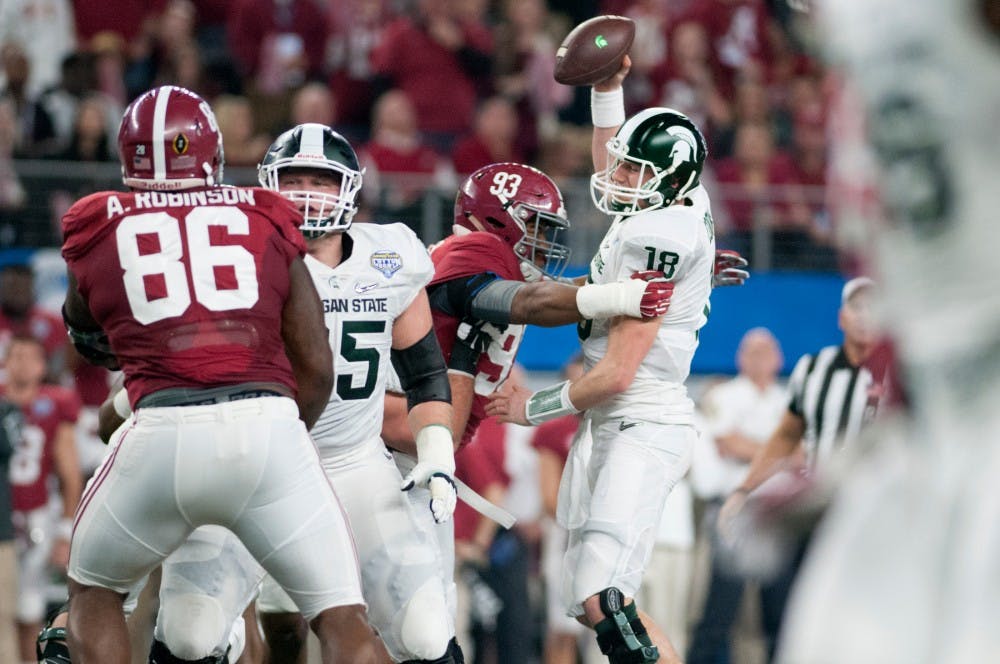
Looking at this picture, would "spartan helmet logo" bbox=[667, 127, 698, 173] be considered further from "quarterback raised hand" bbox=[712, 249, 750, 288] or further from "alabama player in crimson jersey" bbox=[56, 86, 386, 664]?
"alabama player in crimson jersey" bbox=[56, 86, 386, 664]

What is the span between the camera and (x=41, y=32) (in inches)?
397

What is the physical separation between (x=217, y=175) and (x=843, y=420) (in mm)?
3180

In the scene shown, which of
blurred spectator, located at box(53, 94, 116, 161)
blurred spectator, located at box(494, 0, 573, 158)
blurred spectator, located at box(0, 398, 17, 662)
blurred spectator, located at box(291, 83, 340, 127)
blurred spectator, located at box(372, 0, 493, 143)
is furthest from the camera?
blurred spectator, located at box(494, 0, 573, 158)

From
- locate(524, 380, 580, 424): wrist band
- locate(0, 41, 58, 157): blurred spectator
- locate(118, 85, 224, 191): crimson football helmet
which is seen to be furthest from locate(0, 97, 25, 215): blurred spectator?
locate(118, 85, 224, 191): crimson football helmet

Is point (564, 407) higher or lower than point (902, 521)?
lower

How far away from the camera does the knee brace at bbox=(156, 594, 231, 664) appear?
434cm

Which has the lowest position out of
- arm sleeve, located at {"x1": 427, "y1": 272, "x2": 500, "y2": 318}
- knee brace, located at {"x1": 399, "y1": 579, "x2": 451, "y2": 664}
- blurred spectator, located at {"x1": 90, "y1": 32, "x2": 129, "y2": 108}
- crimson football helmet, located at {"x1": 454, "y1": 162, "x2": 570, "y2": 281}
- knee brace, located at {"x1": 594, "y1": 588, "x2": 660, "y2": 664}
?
knee brace, located at {"x1": 594, "y1": 588, "x2": 660, "y2": 664}

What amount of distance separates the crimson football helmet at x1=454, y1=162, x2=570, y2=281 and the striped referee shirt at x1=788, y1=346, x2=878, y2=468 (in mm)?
1568

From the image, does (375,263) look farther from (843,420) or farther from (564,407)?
(843,420)

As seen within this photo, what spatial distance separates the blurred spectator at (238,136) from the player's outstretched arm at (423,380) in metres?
4.94

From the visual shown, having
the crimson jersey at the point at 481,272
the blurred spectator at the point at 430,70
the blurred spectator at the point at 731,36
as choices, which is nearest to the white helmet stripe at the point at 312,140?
the crimson jersey at the point at 481,272

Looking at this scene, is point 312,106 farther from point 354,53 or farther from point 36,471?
point 36,471

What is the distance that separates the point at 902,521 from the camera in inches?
78.3

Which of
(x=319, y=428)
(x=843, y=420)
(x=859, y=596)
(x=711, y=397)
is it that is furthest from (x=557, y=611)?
(x=859, y=596)
